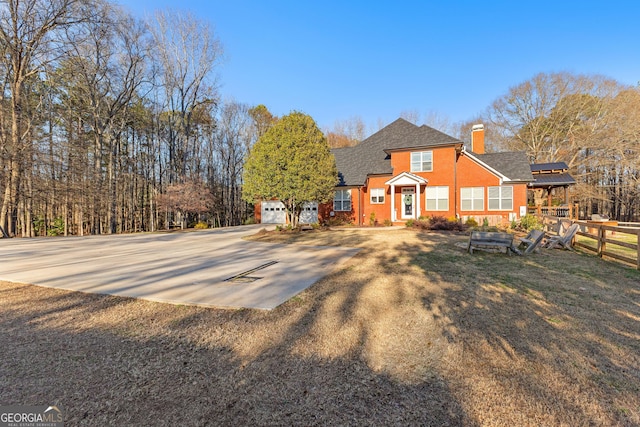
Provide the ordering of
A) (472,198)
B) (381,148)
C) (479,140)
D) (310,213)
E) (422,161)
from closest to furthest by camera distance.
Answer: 1. (472,198)
2. (422,161)
3. (479,140)
4. (310,213)
5. (381,148)

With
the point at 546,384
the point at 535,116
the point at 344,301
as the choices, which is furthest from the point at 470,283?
the point at 535,116

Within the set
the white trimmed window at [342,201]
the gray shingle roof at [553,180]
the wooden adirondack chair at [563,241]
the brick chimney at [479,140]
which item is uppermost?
the brick chimney at [479,140]

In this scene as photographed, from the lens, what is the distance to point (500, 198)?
57.9 ft

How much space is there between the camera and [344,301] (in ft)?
15.1

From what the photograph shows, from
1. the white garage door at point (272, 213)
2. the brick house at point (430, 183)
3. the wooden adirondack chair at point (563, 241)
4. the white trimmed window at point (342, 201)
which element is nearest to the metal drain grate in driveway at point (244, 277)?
the wooden adirondack chair at point (563, 241)

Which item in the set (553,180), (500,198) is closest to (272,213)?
(500,198)

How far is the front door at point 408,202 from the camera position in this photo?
19197mm

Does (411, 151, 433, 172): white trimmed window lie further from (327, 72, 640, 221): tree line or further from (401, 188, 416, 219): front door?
(327, 72, 640, 221): tree line

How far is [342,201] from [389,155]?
5.20 meters

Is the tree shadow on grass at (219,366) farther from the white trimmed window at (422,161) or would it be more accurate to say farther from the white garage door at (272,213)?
the white garage door at (272,213)

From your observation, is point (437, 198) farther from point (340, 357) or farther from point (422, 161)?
point (340, 357)

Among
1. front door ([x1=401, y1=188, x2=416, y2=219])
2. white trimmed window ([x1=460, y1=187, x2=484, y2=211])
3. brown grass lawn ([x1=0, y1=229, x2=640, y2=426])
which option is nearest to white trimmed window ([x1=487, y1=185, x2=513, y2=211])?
white trimmed window ([x1=460, y1=187, x2=484, y2=211])

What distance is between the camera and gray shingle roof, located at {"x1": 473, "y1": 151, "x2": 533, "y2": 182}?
17.5 m

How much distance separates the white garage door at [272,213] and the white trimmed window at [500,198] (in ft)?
52.6
